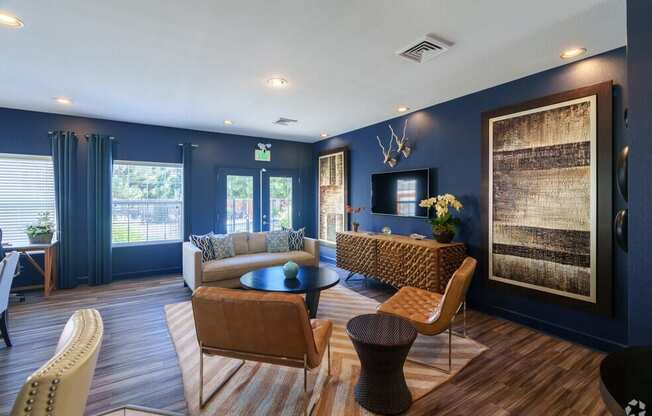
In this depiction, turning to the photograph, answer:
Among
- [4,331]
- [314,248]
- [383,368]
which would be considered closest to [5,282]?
[4,331]

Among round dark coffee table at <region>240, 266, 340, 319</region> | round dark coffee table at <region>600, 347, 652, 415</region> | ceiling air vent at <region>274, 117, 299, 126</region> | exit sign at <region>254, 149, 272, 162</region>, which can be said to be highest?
ceiling air vent at <region>274, 117, 299, 126</region>

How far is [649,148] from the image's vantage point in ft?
5.13

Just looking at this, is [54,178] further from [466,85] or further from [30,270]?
[466,85]

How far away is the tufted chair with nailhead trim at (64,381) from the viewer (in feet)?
2.10

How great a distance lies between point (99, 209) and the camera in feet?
15.7

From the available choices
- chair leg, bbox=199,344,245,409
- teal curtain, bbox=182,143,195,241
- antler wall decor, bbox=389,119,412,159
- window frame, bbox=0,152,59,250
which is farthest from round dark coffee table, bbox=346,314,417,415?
window frame, bbox=0,152,59,250

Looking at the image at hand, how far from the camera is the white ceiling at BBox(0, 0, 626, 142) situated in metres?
2.09

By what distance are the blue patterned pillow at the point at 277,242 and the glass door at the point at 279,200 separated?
132 cm

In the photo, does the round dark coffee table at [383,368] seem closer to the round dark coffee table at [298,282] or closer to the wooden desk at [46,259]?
the round dark coffee table at [298,282]

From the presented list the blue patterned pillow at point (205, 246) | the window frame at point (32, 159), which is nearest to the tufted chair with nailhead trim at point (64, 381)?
the blue patterned pillow at point (205, 246)

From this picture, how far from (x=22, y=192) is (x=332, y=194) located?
16.5 ft

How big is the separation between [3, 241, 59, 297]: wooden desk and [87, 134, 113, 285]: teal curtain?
0.42 m

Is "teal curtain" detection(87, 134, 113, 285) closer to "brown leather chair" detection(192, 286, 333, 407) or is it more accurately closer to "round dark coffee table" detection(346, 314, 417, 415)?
"brown leather chair" detection(192, 286, 333, 407)

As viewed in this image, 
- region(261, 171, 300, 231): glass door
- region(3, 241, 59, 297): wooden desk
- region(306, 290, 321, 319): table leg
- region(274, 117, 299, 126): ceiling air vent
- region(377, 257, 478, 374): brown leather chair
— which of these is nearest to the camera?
region(377, 257, 478, 374): brown leather chair
